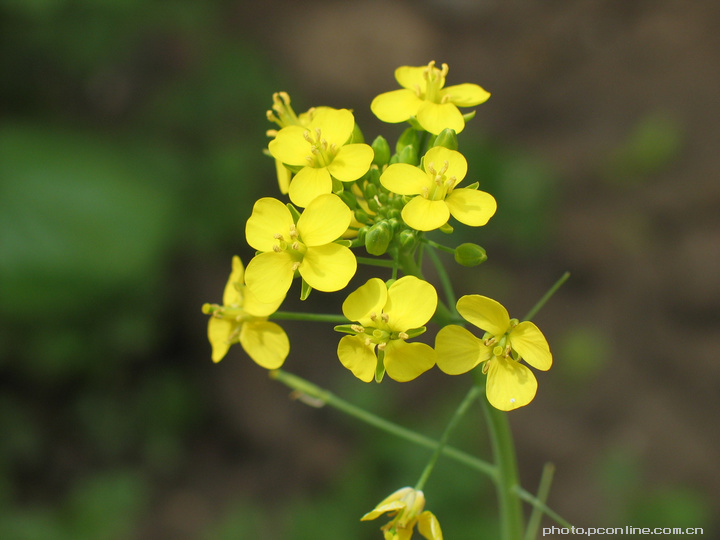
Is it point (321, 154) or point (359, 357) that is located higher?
point (321, 154)

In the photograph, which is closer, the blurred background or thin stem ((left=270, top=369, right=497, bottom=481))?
thin stem ((left=270, top=369, right=497, bottom=481))

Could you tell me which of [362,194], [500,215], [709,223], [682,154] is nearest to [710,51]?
[682,154]

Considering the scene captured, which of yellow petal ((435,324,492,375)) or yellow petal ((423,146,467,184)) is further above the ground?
yellow petal ((423,146,467,184))

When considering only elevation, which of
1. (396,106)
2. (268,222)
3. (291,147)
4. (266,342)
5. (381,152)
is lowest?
(266,342)

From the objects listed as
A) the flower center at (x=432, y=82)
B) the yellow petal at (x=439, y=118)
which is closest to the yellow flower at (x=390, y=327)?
the yellow petal at (x=439, y=118)

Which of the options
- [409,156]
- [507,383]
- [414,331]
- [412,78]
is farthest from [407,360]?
[412,78]

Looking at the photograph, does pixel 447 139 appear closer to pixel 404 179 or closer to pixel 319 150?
pixel 404 179

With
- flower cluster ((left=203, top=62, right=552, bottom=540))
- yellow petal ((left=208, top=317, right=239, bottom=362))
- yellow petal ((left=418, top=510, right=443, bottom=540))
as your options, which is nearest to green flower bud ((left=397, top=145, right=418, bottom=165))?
flower cluster ((left=203, top=62, right=552, bottom=540))

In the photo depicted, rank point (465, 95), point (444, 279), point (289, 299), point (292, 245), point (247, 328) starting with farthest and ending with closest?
1. point (289, 299)
2. point (444, 279)
3. point (465, 95)
4. point (247, 328)
5. point (292, 245)

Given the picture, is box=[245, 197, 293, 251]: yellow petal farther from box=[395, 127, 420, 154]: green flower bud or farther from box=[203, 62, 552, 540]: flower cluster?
box=[395, 127, 420, 154]: green flower bud
